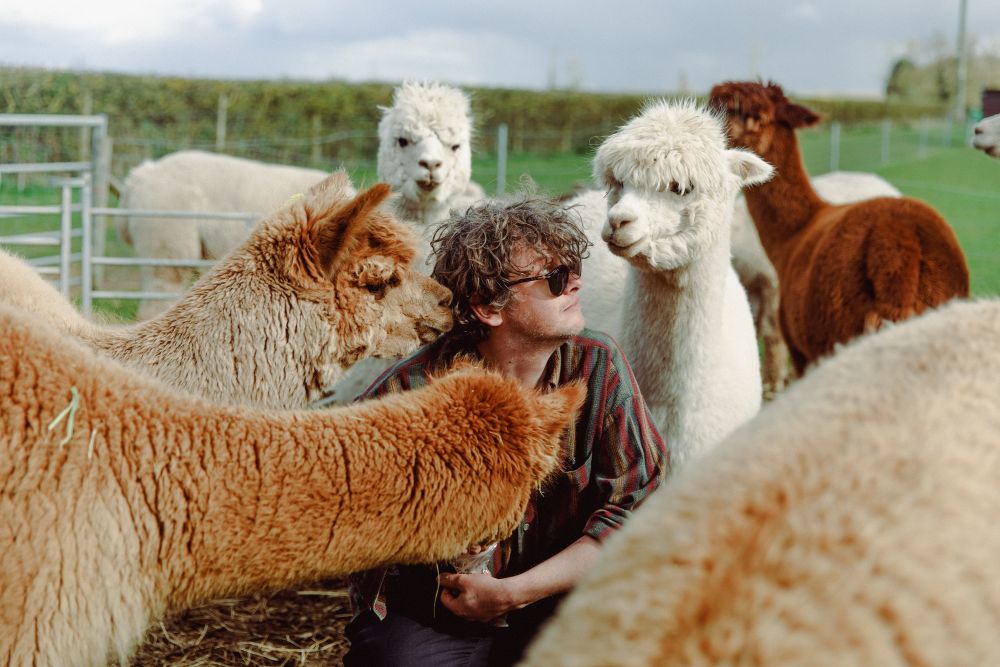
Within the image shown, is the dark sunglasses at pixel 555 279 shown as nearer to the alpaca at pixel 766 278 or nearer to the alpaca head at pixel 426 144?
the alpaca head at pixel 426 144

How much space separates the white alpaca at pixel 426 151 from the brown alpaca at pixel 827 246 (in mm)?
1630

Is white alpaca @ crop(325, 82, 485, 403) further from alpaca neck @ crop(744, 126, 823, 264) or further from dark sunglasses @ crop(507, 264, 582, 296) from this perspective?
dark sunglasses @ crop(507, 264, 582, 296)

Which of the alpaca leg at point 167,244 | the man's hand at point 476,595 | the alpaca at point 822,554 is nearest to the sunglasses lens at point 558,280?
the man's hand at point 476,595

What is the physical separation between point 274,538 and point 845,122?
129 ft

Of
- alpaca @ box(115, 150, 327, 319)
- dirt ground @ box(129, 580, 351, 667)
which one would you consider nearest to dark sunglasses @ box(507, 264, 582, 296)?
dirt ground @ box(129, 580, 351, 667)

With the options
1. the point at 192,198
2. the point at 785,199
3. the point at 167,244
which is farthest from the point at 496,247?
the point at 192,198

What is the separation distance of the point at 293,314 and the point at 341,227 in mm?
272

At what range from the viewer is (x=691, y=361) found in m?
3.77

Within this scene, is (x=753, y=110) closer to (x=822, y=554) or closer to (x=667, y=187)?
(x=667, y=187)

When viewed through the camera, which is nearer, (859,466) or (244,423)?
(859,466)

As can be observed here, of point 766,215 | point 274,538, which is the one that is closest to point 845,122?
point 766,215

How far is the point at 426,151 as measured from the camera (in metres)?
5.32

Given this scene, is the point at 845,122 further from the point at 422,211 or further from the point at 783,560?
the point at 783,560

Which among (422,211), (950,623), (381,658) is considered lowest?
(381,658)
